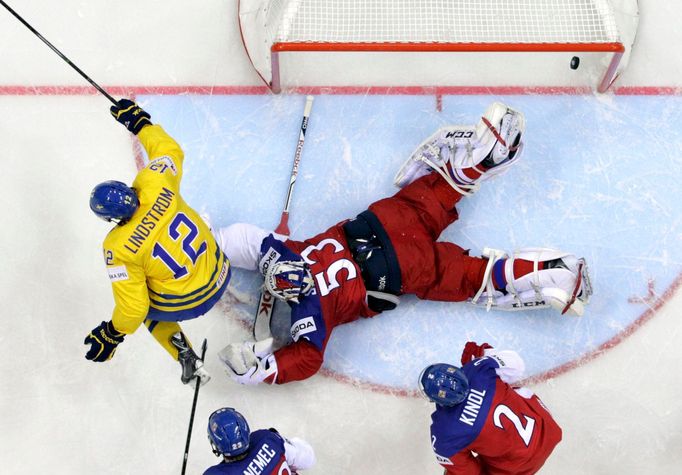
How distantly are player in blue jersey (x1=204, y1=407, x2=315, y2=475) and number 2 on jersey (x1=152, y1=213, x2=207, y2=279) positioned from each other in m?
0.60

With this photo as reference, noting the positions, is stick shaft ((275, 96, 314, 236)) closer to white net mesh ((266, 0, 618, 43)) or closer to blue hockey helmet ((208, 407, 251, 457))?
white net mesh ((266, 0, 618, 43))

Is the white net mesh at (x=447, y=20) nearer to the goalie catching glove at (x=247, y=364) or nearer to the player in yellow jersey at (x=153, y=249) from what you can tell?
the player in yellow jersey at (x=153, y=249)

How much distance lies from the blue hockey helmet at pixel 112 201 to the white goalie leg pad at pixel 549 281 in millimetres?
1691

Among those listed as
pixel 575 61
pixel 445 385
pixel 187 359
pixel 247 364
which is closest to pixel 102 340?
pixel 187 359

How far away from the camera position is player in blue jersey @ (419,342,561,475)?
124 inches

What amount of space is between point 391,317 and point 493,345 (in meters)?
0.52

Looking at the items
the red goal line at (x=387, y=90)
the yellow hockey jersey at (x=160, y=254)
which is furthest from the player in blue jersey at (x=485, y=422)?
the red goal line at (x=387, y=90)

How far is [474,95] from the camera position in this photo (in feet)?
14.0

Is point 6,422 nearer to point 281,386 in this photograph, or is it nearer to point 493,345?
point 281,386

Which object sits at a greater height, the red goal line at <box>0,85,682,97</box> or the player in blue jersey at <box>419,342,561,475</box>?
the red goal line at <box>0,85,682,97</box>

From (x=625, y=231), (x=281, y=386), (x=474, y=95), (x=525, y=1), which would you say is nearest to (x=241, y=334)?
(x=281, y=386)

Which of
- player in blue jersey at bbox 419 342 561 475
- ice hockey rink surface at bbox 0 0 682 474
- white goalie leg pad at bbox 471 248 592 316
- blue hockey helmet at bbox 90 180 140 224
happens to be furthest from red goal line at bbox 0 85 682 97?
player in blue jersey at bbox 419 342 561 475

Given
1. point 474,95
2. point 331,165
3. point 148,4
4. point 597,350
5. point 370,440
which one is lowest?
point 370,440

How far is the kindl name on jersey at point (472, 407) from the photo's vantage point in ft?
10.5
